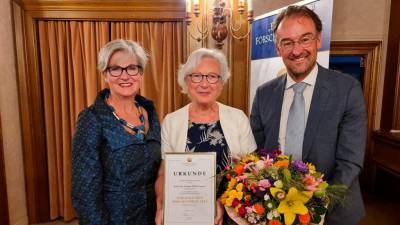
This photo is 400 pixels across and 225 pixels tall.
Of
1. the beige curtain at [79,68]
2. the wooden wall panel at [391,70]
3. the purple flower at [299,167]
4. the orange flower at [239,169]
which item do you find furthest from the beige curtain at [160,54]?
the wooden wall panel at [391,70]

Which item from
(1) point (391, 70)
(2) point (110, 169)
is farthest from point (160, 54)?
(1) point (391, 70)

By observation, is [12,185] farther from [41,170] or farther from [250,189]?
[250,189]

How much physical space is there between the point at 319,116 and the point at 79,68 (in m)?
2.64

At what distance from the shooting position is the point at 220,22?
303 centimetres

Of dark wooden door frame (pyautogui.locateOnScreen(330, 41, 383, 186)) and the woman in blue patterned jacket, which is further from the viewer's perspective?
dark wooden door frame (pyautogui.locateOnScreen(330, 41, 383, 186))

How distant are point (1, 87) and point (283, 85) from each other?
2.71 metres

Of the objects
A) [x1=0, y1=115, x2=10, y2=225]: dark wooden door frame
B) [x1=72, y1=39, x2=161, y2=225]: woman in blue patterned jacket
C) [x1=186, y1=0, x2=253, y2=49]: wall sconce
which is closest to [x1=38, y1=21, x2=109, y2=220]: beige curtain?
[x1=0, y1=115, x2=10, y2=225]: dark wooden door frame

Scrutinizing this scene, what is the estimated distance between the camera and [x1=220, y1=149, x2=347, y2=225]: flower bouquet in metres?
1.17

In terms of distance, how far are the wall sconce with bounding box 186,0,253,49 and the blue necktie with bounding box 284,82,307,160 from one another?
1506 millimetres

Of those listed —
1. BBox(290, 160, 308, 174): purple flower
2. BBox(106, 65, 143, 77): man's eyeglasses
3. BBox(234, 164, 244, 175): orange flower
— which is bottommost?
BBox(234, 164, 244, 175): orange flower

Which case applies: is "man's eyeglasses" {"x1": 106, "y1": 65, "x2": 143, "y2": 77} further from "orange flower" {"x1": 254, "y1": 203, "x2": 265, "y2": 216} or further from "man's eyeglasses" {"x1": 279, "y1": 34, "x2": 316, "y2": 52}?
"orange flower" {"x1": 254, "y1": 203, "x2": 265, "y2": 216}

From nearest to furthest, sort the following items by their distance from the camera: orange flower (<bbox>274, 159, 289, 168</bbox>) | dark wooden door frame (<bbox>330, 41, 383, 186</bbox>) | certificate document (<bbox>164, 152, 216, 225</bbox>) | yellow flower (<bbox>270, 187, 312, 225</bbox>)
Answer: yellow flower (<bbox>270, 187, 312, 225</bbox>) → orange flower (<bbox>274, 159, 289, 168</bbox>) → certificate document (<bbox>164, 152, 216, 225</bbox>) → dark wooden door frame (<bbox>330, 41, 383, 186</bbox>)

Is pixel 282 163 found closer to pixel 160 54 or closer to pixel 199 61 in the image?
pixel 199 61

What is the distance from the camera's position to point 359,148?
4.96ft
